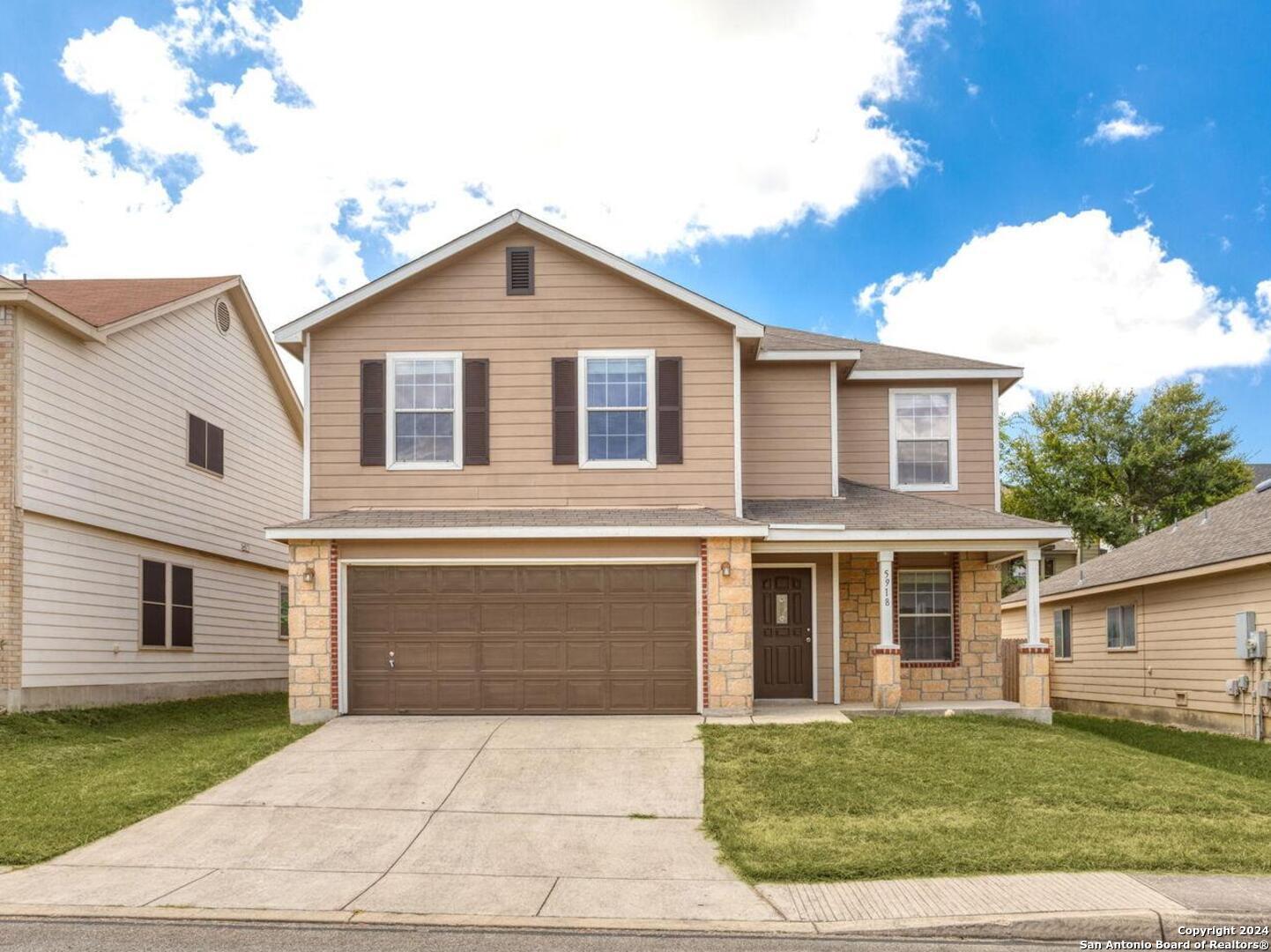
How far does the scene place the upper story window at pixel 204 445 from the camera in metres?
21.3

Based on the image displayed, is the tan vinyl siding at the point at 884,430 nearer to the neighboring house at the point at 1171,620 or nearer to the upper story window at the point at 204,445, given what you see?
the neighboring house at the point at 1171,620

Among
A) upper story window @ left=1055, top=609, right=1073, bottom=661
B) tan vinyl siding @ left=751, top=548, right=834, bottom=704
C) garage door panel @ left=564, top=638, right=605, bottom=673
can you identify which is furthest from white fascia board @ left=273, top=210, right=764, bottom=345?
upper story window @ left=1055, top=609, right=1073, bottom=661

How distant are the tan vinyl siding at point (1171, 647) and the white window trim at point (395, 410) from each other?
11788mm

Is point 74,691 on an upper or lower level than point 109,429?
lower

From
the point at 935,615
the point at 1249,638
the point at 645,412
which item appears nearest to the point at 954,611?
the point at 935,615

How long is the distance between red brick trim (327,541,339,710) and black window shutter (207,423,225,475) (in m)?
7.93

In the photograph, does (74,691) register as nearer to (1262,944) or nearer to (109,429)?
(109,429)

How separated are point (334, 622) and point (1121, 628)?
1510 centimetres

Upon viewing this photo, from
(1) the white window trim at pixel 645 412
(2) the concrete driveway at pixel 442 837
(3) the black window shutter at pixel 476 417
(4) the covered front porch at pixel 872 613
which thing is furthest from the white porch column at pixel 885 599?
(3) the black window shutter at pixel 476 417

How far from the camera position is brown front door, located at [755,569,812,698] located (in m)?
17.2

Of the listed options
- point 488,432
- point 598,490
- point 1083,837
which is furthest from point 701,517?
point 1083,837

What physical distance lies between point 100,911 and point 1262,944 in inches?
299

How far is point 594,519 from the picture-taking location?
50.5ft

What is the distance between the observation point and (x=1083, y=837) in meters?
9.37
